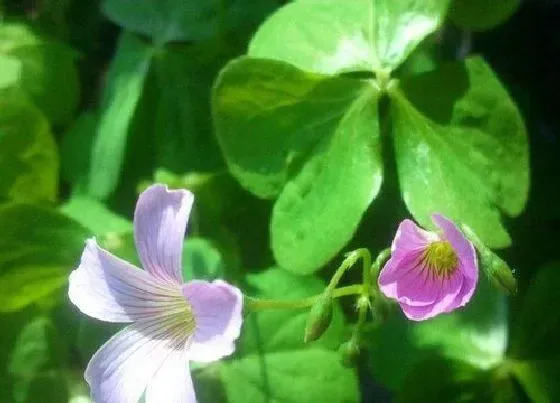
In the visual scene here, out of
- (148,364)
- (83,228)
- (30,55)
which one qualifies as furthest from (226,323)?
(30,55)

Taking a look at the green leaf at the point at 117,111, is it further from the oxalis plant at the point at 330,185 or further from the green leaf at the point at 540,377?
the green leaf at the point at 540,377

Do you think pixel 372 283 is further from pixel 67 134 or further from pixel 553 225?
pixel 67 134

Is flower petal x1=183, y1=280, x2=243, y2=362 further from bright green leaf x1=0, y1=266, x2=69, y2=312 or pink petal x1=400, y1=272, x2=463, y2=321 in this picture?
bright green leaf x1=0, y1=266, x2=69, y2=312

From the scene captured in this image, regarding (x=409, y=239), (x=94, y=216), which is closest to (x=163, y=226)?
(x=409, y=239)

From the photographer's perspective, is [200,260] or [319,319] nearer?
[319,319]

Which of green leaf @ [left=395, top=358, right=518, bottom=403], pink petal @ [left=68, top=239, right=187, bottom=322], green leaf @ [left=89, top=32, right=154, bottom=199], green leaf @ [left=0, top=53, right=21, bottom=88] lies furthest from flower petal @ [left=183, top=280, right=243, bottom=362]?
green leaf @ [left=0, top=53, right=21, bottom=88]

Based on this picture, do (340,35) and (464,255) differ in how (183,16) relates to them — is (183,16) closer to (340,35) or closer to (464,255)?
(340,35)
